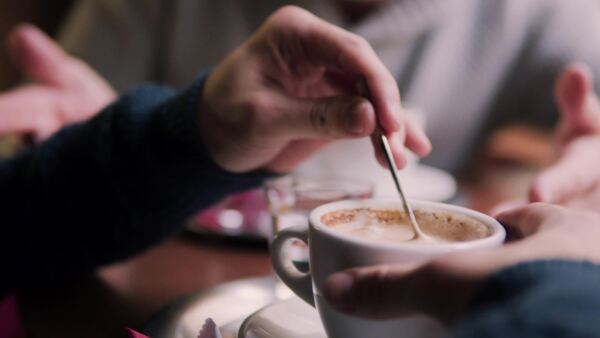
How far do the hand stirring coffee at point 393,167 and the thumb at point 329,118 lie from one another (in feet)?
0.04

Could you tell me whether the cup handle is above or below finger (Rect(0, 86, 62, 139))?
above

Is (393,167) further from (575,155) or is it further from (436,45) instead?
(436,45)

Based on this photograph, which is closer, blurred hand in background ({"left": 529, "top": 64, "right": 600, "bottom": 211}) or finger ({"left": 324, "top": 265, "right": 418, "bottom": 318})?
finger ({"left": 324, "top": 265, "right": 418, "bottom": 318})

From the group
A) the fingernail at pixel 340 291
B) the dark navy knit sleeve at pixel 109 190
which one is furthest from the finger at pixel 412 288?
the dark navy knit sleeve at pixel 109 190

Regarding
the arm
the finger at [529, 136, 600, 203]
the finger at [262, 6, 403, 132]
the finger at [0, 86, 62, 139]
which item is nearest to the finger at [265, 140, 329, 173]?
the arm

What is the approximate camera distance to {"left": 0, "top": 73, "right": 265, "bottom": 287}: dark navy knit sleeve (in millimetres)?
601

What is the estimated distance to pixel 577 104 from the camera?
82cm

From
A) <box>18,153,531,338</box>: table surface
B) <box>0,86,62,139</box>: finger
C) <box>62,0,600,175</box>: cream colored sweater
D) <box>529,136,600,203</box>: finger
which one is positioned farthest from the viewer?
<box>62,0,600,175</box>: cream colored sweater

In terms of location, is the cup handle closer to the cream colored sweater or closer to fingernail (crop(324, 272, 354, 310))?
fingernail (crop(324, 272, 354, 310))

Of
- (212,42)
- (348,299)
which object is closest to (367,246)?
(348,299)

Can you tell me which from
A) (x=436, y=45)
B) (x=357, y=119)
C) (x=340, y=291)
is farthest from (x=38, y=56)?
(x=436, y=45)

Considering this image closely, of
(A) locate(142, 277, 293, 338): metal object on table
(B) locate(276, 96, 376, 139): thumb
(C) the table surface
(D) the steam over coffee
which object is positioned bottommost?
(C) the table surface

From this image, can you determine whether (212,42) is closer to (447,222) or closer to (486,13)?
(486,13)

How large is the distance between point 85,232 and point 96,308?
11 cm
